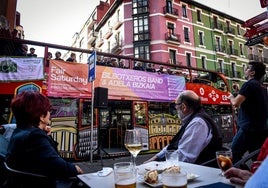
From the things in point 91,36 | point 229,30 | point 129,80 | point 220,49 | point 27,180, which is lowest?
point 27,180

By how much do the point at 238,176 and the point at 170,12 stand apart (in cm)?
2662

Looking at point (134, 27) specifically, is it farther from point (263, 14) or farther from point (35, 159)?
point (35, 159)

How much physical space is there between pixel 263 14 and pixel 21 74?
6.63 m

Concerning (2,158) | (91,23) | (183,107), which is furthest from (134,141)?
(91,23)

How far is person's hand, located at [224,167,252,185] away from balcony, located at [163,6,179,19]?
25.4 meters

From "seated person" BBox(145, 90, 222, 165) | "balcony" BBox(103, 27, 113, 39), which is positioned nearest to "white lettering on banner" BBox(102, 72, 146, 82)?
"seated person" BBox(145, 90, 222, 165)

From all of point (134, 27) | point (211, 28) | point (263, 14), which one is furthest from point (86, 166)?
point (211, 28)

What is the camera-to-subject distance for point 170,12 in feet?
83.3

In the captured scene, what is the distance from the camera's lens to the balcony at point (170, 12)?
80.6 ft

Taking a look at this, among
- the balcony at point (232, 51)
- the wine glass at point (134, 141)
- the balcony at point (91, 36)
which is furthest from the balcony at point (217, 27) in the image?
the wine glass at point (134, 141)

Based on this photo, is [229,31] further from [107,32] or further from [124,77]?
[124,77]

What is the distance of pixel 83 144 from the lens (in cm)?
629

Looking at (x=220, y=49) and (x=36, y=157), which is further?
(x=220, y=49)

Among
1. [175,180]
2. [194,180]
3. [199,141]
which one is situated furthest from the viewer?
[199,141]
